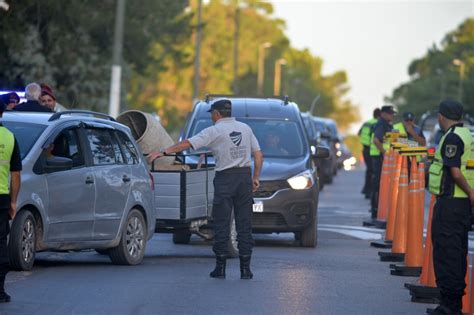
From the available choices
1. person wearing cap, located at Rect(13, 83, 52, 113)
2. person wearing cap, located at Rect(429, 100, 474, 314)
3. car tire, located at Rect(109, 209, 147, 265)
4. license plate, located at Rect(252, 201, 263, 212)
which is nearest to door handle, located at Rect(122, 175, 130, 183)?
car tire, located at Rect(109, 209, 147, 265)

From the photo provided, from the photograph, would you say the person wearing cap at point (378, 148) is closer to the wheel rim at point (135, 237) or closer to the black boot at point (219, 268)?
the wheel rim at point (135, 237)

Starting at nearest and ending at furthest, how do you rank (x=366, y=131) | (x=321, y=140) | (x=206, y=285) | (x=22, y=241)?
Answer: (x=206, y=285), (x=22, y=241), (x=366, y=131), (x=321, y=140)

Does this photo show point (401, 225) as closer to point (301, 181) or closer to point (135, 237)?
point (301, 181)

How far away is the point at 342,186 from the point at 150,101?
1955 inches

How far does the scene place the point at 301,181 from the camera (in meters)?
18.2

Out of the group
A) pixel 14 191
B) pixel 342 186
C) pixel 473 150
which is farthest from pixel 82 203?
pixel 342 186

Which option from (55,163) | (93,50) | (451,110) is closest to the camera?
(451,110)

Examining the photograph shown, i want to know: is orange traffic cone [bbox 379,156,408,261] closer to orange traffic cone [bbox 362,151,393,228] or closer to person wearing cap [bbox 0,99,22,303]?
orange traffic cone [bbox 362,151,393,228]

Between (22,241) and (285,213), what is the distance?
5133mm

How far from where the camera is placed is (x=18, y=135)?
47.6 feet

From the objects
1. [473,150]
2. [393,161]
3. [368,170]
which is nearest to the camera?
[473,150]

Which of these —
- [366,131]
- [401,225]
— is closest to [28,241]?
[401,225]

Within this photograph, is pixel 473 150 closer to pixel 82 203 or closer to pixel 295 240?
pixel 82 203

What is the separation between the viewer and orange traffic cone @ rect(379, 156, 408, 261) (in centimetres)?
1648
